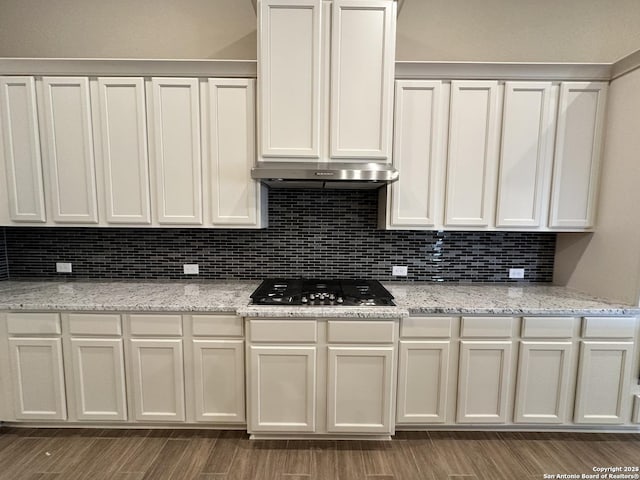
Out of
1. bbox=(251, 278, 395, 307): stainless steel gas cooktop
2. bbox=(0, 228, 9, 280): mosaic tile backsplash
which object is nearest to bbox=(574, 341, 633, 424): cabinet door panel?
bbox=(251, 278, 395, 307): stainless steel gas cooktop

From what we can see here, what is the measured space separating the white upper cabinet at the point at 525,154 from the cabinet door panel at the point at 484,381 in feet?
2.99

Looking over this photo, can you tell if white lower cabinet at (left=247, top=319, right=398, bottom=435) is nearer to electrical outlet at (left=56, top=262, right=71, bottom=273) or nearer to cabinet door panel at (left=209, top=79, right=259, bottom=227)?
cabinet door panel at (left=209, top=79, right=259, bottom=227)

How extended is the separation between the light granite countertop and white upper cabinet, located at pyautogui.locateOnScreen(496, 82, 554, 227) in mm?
559

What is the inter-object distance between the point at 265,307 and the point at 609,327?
7.34ft

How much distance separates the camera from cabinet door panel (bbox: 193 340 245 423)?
1.84 meters

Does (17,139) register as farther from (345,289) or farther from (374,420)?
(374,420)

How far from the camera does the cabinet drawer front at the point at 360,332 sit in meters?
1.78

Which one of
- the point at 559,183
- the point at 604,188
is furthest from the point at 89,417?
the point at 604,188

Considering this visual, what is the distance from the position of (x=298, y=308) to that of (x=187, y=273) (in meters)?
1.23

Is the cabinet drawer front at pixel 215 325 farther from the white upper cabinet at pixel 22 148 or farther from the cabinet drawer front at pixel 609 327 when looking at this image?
the cabinet drawer front at pixel 609 327

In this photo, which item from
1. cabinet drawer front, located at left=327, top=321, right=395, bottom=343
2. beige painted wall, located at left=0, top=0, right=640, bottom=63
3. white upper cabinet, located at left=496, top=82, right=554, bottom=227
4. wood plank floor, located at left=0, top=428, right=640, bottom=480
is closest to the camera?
wood plank floor, located at left=0, top=428, right=640, bottom=480

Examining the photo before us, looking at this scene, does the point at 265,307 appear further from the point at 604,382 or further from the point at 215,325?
the point at 604,382

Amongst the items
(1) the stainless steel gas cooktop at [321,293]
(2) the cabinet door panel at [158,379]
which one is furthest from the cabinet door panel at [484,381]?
(2) the cabinet door panel at [158,379]

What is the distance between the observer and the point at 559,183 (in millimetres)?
2061
